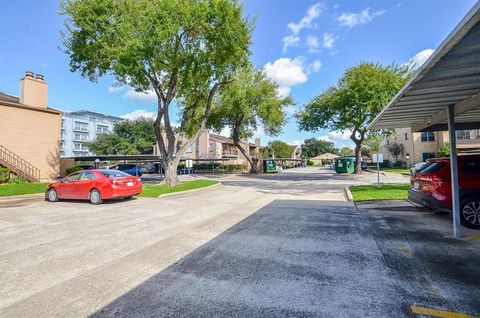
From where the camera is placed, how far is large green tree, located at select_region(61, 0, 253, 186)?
14078mm

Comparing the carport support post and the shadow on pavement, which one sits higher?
the carport support post

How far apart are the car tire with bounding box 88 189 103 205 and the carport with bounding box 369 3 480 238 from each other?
10868 millimetres

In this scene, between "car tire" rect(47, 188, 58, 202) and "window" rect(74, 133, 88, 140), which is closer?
"car tire" rect(47, 188, 58, 202)

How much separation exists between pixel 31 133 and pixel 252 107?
22.5m

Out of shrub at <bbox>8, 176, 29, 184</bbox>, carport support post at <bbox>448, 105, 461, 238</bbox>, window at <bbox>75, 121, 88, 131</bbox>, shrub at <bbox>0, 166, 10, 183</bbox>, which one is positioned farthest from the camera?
window at <bbox>75, 121, 88, 131</bbox>

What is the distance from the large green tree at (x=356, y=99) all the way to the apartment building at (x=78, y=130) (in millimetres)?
64318

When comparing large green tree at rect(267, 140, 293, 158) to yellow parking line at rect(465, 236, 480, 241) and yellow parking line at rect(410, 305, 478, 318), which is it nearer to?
yellow parking line at rect(465, 236, 480, 241)

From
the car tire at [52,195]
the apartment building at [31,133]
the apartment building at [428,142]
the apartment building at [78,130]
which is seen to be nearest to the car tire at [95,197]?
the car tire at [52,195]

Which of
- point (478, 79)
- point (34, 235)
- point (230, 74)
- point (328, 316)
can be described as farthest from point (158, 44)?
A: point (328, 316)

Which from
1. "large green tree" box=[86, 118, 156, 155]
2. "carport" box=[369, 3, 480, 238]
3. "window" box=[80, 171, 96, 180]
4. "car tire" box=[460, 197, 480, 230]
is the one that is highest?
"large green tree" box=[86, 118, 156, 155]

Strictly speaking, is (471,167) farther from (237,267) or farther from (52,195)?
(52,195)

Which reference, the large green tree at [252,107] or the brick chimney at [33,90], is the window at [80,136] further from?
the brick chimney at [33,90]

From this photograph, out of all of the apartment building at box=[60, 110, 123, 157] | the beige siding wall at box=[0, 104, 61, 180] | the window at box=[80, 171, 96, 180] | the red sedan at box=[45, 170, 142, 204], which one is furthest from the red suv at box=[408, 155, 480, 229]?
the apartment building at box=[60, 110, 123, 157]

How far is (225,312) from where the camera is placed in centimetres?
296
